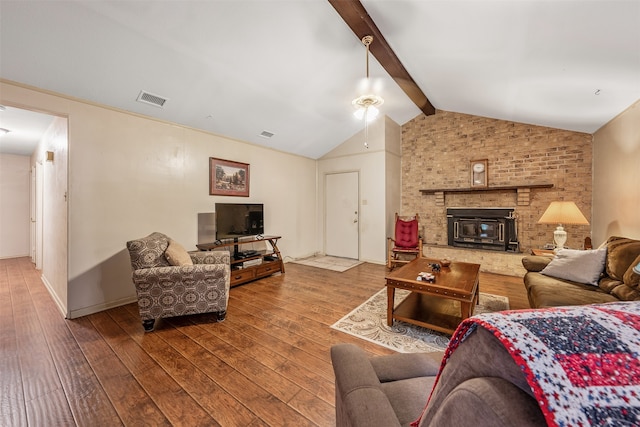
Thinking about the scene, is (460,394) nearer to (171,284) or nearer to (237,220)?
(171,284)

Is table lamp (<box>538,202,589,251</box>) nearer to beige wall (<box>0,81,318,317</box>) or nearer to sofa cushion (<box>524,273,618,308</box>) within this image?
sofa cushion (<box>524,273,618,308</box>)

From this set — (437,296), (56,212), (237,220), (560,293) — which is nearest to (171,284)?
(237,220)

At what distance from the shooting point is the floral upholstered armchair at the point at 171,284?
2.39m

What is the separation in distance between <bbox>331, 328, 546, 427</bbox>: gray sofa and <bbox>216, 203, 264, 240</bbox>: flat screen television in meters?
3.17

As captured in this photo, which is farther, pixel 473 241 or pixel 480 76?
pixel 473 241

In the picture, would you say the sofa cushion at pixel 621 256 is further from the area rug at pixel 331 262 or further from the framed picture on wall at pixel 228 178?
the framed picture on wall at pixel 228 178

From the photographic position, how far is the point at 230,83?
3.16m

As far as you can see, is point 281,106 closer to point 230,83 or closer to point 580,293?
point 230,83

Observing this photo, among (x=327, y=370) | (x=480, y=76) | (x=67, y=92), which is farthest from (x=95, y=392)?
(x=480, y=76)

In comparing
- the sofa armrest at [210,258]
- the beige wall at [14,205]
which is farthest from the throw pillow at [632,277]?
the beige wall at [14,205]

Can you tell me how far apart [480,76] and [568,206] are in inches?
78.9

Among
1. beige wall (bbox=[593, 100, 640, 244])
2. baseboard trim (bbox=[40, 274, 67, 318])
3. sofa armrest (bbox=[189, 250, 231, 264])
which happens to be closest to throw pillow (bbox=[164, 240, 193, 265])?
sofa armrest (bbox=[189, 250, 231, 264])

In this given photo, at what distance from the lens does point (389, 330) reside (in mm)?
2414

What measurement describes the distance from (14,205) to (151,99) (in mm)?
5713
